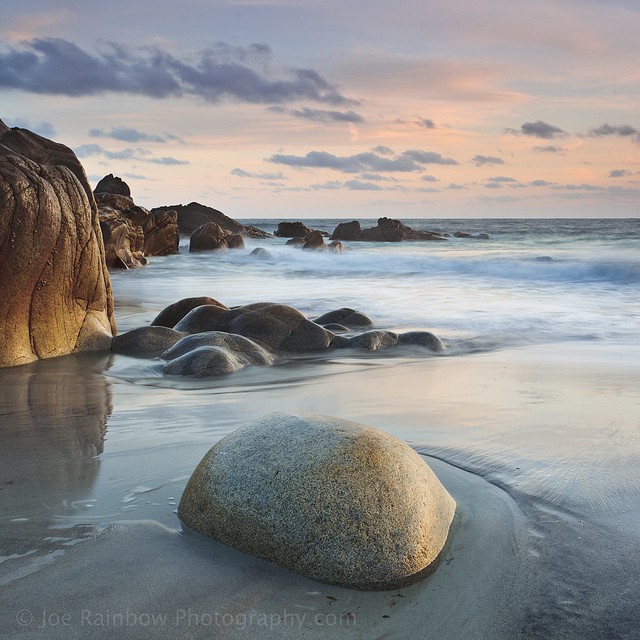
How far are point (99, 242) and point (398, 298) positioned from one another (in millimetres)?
8106

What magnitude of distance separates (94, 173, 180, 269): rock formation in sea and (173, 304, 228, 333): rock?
12.7 meters

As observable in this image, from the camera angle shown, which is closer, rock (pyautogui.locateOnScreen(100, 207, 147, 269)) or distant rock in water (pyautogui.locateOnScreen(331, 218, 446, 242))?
rock (pyautogui.locateOnScreen(100, 207, 147, 269))

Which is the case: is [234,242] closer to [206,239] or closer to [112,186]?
[206,239]

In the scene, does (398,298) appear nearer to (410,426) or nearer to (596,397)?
(596,397)

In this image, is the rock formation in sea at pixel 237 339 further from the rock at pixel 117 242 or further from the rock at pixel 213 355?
the rock at pixel 117 242

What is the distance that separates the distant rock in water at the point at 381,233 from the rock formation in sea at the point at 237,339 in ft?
142

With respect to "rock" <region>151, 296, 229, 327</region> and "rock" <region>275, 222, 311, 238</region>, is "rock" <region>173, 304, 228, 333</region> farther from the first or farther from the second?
"rock" <region>275, 222, 311, 238</region>

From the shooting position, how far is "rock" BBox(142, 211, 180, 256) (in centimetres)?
2972

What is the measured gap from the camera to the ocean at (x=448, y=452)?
2566 millimetres

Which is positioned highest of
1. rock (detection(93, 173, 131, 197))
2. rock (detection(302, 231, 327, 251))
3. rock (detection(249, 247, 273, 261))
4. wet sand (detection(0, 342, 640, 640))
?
rock (detection(93, 173, 131, 197))

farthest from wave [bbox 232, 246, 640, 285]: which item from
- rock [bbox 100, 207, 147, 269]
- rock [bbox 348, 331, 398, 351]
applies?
rock [bbox 348, 331, 398, 351]

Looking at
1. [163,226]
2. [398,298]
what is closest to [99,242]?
[398,298]

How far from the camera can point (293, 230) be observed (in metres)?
52.1

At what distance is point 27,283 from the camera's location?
21.7 ft
